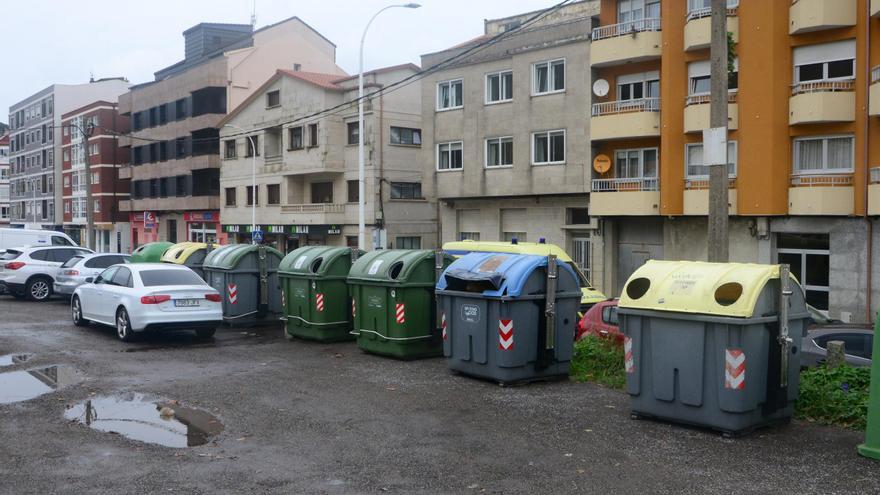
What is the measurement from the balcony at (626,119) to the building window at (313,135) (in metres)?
17.8

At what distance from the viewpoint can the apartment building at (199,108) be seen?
52844 mm

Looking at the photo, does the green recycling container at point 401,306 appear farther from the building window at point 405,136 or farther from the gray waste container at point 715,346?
the building window at point 405,136

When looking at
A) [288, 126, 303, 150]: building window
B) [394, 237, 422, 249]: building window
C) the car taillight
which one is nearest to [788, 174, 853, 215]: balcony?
the car taillight

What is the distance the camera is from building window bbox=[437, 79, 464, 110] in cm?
3419

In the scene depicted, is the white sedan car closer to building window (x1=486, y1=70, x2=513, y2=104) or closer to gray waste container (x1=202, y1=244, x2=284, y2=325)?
gray waste container (x1=202, y1=244, x2=284, y2=325)

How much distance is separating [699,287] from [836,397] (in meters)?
2.10

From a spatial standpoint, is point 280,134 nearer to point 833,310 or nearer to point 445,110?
point 445,110

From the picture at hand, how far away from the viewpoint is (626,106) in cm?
2844

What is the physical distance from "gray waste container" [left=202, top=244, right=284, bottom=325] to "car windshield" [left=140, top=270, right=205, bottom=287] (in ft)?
5.27

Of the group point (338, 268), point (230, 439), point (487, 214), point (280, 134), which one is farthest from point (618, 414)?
point (280, 134)

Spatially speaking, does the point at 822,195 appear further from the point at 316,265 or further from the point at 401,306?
the point at 401,306

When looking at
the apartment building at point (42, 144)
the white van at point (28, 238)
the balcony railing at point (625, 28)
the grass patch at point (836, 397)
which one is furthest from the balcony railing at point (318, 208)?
the apartment building at point (42, 144)

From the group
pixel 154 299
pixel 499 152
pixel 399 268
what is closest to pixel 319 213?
pixel 499 152

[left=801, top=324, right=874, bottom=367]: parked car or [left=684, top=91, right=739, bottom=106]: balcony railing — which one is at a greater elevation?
[left=684, top=91, right=739, bottom=106]: balcony railing
